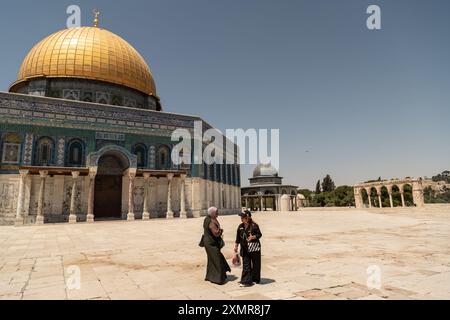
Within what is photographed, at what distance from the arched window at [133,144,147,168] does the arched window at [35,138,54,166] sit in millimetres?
5428

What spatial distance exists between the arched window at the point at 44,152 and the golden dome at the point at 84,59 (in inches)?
258

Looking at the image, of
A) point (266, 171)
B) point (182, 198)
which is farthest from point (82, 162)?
point (266, 171)

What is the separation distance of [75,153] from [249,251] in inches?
728

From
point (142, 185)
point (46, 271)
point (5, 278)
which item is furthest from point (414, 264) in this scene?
point (142, 185)

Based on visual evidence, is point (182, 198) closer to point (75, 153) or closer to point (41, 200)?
point (75, 153)

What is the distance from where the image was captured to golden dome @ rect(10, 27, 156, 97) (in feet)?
75.4

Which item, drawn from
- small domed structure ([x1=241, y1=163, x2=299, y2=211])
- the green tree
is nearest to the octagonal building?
small domed structure ([x1=241, y1=163, x2=299, y2=211])

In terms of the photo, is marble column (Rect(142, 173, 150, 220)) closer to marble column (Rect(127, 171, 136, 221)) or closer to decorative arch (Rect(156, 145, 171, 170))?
marble column (Rect(127, 171, 136, 221))

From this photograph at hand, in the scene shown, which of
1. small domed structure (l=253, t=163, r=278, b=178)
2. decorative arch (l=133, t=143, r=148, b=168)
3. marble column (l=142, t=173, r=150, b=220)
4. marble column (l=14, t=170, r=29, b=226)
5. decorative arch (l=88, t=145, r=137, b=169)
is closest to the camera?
marble column (l=14, t=170, r=29, b=226)

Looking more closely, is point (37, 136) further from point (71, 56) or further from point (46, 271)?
point (46, 271)

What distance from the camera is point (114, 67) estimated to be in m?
24.4

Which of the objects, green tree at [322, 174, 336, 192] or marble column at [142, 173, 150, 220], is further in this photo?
green tree at [322, 174, 336, 192]

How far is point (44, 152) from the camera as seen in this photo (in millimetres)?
18953

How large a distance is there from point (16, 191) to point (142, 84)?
43.4ft
